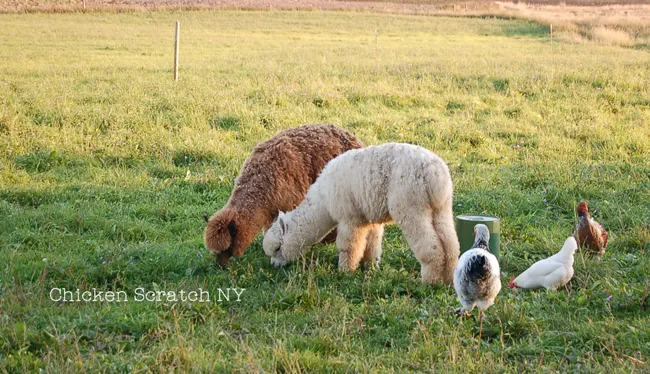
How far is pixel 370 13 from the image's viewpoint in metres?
49.4

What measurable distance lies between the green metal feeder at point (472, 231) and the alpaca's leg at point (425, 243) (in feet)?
2.09

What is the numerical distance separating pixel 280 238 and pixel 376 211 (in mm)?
1220

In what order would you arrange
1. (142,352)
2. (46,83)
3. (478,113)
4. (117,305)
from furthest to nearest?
(46,83) < (478,113) < (117,305) < (142,352)

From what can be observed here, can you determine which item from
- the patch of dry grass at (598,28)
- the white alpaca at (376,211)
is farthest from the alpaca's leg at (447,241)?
the patch of dry grass at (598,28)

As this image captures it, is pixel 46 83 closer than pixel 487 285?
No

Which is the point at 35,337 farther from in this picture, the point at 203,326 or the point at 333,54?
the point at 333,54

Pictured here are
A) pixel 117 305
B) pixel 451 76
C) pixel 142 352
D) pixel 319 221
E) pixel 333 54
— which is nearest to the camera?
pixel 142 352

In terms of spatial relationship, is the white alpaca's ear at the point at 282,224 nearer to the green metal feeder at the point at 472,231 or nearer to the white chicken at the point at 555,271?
the green metal feeder at the point at 472,231

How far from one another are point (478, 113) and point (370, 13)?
36.4m

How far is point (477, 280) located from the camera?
5.12m

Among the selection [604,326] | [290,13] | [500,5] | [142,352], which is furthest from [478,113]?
[500,5]

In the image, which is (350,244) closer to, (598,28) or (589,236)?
(589,236)

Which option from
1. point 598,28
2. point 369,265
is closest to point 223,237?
point 369,265

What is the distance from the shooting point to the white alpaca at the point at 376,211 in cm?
631
